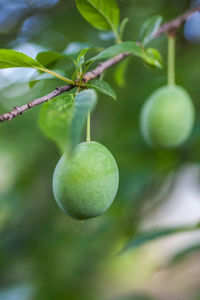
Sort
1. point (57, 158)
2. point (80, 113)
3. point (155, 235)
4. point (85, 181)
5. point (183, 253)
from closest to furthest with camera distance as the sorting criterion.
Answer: point (80, 113)
point (85, 181)
point (155, 235)
point (183, 253)
point (57, 158)

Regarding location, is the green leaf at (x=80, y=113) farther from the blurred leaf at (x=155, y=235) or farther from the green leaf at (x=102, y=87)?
the blurred leaf at (x=155, y=235)

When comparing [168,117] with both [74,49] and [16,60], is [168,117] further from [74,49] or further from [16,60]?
[16,60]

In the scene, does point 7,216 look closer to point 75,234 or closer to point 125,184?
point 75,234

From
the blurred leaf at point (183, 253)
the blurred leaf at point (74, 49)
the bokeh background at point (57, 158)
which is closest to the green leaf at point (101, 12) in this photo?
the blurred leaf at point (74, 49)

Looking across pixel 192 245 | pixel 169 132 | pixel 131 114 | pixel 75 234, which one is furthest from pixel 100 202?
pixel 75 234

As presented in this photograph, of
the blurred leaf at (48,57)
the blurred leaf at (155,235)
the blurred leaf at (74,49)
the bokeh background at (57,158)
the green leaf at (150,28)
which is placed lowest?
the blurred leaf at (155,235)

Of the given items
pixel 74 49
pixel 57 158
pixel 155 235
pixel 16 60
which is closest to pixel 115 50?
pixel 16 60
